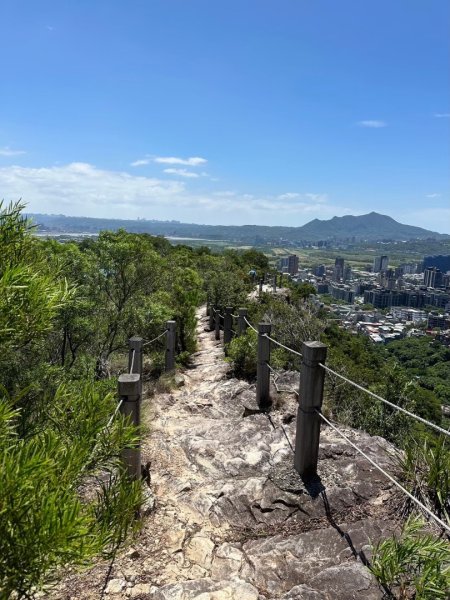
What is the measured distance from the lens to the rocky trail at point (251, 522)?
263 cm

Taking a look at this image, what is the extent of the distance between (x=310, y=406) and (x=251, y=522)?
42.0 inches

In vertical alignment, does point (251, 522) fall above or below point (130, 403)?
below

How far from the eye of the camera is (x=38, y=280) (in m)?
1.65

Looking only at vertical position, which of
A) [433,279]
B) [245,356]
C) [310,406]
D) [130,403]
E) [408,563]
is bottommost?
[433,279]

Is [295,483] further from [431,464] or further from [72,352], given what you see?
[72,352]

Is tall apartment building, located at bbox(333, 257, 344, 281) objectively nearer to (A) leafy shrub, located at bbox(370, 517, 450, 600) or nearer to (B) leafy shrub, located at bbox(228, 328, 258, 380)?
(B) leafy shrub, located at bbox(228, 328, 258, 380)

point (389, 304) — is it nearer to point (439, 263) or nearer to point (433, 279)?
point (433, 279)

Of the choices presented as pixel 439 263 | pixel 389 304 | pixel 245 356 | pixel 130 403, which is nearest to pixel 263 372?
pixel 245 356

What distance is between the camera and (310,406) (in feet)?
11.9

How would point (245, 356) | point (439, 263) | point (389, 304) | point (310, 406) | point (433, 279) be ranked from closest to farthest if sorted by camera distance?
1. point (310, 406)
2. point (245, 356)
3. point (389, 304)
4. point (433, 279)
5. point (439, 263)

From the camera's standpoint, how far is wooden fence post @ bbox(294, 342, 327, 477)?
357 cm

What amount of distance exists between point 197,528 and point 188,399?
346cm

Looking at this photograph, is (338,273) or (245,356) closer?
(245,356)

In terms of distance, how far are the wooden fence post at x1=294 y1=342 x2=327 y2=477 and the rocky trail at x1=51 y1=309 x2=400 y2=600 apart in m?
0.18
